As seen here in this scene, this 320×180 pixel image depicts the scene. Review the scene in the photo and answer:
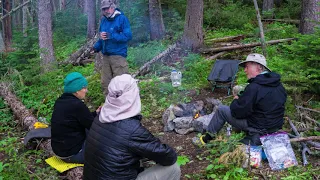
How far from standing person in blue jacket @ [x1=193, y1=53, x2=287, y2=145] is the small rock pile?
981 millimetres

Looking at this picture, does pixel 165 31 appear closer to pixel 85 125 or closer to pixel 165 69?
pixel 165 69

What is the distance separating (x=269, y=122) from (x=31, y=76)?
7.05 metres

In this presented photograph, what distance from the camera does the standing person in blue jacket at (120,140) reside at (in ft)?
9.74

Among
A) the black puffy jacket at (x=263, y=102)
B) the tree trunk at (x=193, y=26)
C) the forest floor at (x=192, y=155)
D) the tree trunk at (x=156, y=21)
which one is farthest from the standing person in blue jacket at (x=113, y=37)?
the tree trunk at (x=156, y=21)

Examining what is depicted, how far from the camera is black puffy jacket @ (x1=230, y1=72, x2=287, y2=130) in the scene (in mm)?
4387

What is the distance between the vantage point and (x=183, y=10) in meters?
15.1

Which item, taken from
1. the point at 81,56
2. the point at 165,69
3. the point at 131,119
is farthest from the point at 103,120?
the point at 81,56

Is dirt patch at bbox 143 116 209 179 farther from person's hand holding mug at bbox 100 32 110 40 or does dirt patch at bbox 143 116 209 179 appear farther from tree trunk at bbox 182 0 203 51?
tree trunk at bbox 182 0 203 51

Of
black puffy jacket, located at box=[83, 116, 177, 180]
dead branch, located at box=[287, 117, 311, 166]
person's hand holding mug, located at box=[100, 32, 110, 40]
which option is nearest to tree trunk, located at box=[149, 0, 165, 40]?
person's hand holding mug, located at box=[100, 32, 110, 40]

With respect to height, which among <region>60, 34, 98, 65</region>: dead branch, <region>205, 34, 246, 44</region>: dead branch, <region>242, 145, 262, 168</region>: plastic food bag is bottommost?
<region>242, 145, 262, 168</region>: plastic food bag

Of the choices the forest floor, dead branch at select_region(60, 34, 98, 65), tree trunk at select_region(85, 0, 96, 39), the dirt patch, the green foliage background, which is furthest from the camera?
tree trunk at select_region(85, 0, 96, 39)

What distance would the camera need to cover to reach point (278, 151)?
4.30 metres

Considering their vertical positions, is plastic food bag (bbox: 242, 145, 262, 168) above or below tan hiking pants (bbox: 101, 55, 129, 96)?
below

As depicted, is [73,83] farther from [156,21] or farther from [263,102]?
[156,21]
